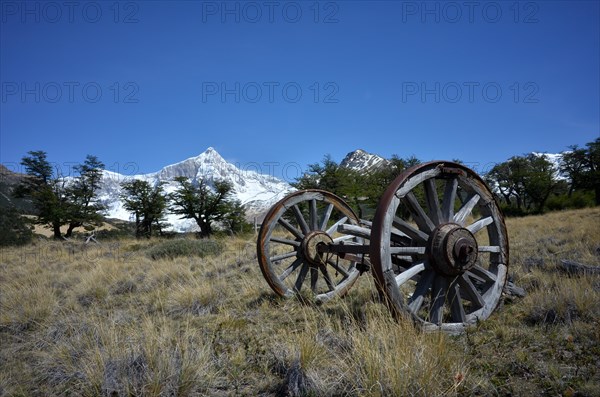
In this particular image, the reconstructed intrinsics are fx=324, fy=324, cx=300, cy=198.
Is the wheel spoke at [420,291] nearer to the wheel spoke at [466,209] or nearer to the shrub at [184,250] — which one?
the wheel spoke at [466,209]

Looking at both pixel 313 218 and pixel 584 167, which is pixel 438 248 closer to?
pixel 313 218

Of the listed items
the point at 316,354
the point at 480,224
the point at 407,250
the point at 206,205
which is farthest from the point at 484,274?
the point at 206,205

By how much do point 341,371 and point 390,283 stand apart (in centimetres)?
84

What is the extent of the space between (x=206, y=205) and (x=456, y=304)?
3346cm

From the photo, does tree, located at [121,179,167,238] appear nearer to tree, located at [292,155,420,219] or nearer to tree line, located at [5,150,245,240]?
tree line, located at [5,150,245,240]

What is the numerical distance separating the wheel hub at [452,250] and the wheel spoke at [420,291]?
10cm

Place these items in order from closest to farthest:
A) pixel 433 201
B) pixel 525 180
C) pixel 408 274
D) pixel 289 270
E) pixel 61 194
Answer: pixel 408 274
pixel 433 201
pixel 289 270
pixel 61 194
pixel 525 180

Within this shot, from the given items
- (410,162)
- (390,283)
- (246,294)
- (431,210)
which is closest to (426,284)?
(390,283)

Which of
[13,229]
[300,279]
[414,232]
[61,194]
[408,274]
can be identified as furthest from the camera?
[61,194]

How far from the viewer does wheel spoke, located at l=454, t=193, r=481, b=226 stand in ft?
11.1

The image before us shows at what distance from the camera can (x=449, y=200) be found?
334 cm

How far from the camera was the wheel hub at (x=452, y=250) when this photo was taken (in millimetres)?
3014

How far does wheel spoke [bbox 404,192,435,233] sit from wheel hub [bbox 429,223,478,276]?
88 millimetres

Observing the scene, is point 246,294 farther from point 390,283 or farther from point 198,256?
point 198,256
